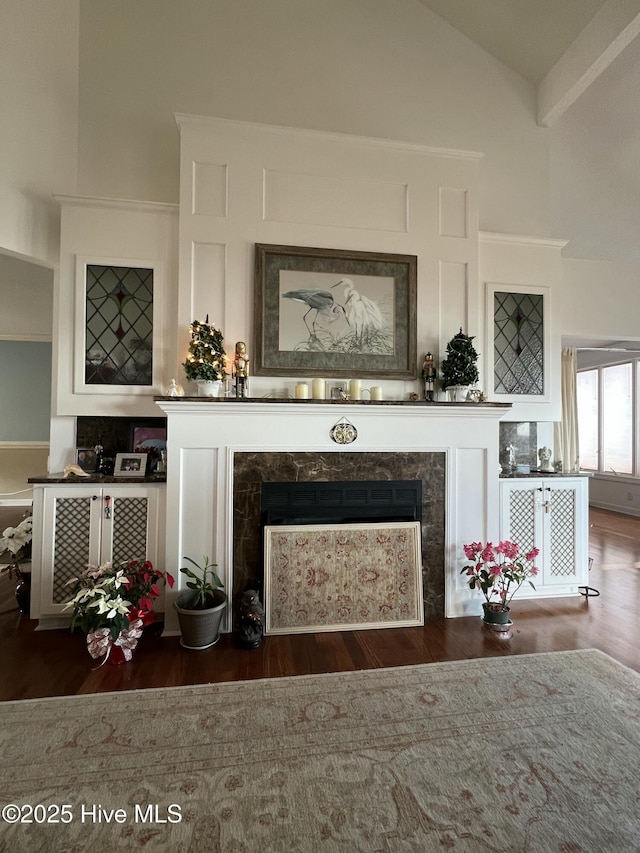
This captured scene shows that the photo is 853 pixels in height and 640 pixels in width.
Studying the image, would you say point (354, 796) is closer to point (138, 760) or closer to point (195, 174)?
point (138, 760)

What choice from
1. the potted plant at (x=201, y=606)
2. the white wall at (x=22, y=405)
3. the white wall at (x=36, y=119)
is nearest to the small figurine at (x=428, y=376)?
the potted plant at (x=201, y=606)

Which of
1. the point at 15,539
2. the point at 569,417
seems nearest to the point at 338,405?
the point at 15,539

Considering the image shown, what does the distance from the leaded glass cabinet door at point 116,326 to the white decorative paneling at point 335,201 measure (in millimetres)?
1088

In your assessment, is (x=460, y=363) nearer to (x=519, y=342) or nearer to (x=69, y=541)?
(x=519, y=342)

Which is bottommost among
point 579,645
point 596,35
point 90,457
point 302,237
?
point 579,645

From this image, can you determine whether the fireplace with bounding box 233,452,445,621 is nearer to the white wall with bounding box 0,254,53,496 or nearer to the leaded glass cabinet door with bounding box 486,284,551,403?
the leaded glass cabinet door with bounding box 486,284,551,403

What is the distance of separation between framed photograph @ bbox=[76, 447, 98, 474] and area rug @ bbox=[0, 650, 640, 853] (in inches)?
62.3

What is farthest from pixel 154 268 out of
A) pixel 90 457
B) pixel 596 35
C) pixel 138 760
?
pixel 596 35

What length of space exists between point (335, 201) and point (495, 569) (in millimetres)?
2957

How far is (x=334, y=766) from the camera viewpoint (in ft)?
5.20

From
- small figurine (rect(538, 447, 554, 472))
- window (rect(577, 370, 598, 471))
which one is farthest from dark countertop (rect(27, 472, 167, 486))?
window (rect(577, 370, 598, 471))

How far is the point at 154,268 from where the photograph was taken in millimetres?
3131

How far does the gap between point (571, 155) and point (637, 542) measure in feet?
14.5

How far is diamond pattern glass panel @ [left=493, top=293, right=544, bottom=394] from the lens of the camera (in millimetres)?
3561
